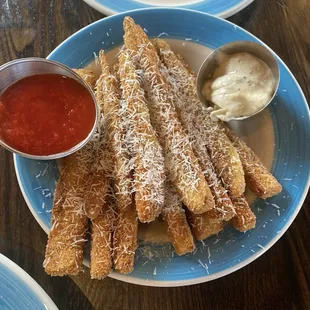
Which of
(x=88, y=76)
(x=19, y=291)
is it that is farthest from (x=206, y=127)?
(x=19, y=291)

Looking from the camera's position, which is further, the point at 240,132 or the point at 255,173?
the point at 240,132

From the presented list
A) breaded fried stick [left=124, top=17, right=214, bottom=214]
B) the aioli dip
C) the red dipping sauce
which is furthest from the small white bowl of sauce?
the red dipping sauce

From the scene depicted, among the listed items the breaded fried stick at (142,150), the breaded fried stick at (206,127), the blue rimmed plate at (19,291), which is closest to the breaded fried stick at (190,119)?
the breaded fried stick at (206,127)

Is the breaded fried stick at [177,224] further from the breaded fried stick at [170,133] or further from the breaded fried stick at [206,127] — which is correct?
the breaded fried stick at [206,127]

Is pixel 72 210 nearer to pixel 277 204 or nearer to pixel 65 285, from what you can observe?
pixel 65 285

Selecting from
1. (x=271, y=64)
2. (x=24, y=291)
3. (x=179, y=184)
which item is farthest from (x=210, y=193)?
(x=24, y=291)

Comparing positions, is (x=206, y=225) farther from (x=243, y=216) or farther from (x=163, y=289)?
(x=163, y=289)

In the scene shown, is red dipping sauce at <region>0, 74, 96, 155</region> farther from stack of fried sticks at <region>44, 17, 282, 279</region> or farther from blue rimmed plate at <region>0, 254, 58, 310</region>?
blue rimmed plate at <region>0, 254, 58, 310</region>
